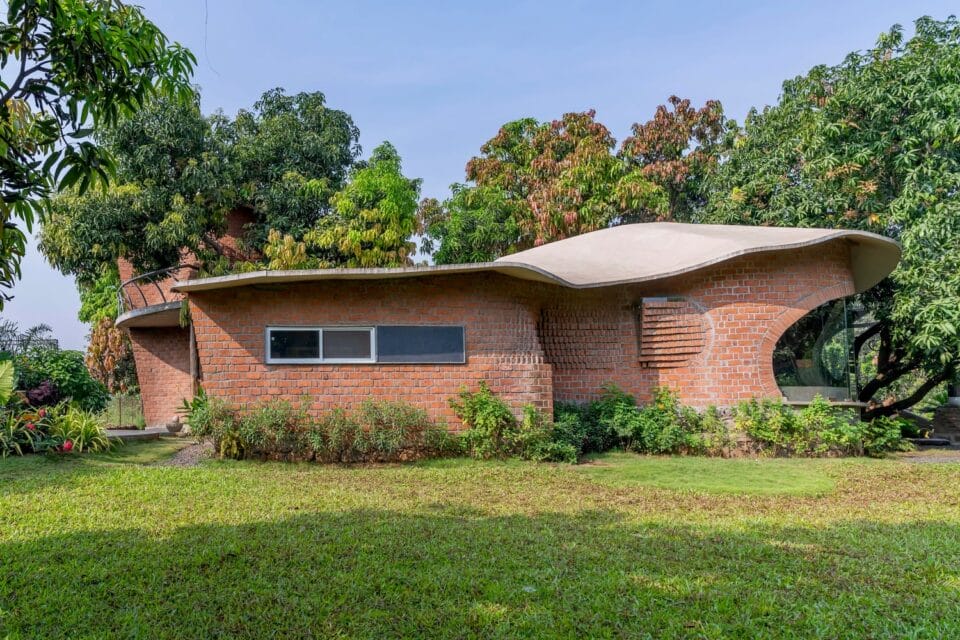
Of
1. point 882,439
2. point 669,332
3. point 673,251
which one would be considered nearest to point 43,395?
point 669,332

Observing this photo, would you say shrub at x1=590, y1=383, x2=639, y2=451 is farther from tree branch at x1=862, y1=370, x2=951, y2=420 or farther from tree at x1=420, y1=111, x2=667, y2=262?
tree at x1=420, y1=111, x2=667, y2=262

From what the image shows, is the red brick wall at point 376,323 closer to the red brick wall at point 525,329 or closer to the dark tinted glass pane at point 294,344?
the red brick wall at point 525,329

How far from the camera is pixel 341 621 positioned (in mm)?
3578

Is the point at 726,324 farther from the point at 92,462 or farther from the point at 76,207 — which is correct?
the point at 76,207

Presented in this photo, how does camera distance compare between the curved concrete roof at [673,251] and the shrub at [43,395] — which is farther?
Result: the shrub at [43,395]

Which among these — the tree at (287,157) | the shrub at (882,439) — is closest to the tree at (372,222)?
the tree at (287,157)

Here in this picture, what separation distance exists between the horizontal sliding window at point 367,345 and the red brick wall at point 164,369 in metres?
8.88

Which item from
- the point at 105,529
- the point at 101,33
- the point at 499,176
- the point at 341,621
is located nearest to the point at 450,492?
the point at 105,529

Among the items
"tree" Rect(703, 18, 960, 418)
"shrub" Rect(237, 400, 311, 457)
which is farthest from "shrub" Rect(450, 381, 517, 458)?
"tree" Rect(703, 18, 960, 418)

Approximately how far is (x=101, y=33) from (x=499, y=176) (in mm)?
19390

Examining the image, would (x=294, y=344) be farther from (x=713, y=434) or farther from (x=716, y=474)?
(x=713, y=434)

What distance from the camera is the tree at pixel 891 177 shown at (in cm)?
1258

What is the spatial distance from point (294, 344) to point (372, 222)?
29.0 feet

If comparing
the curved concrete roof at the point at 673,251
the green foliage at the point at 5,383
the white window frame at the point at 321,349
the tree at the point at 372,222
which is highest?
the tree at the point at 372,222
